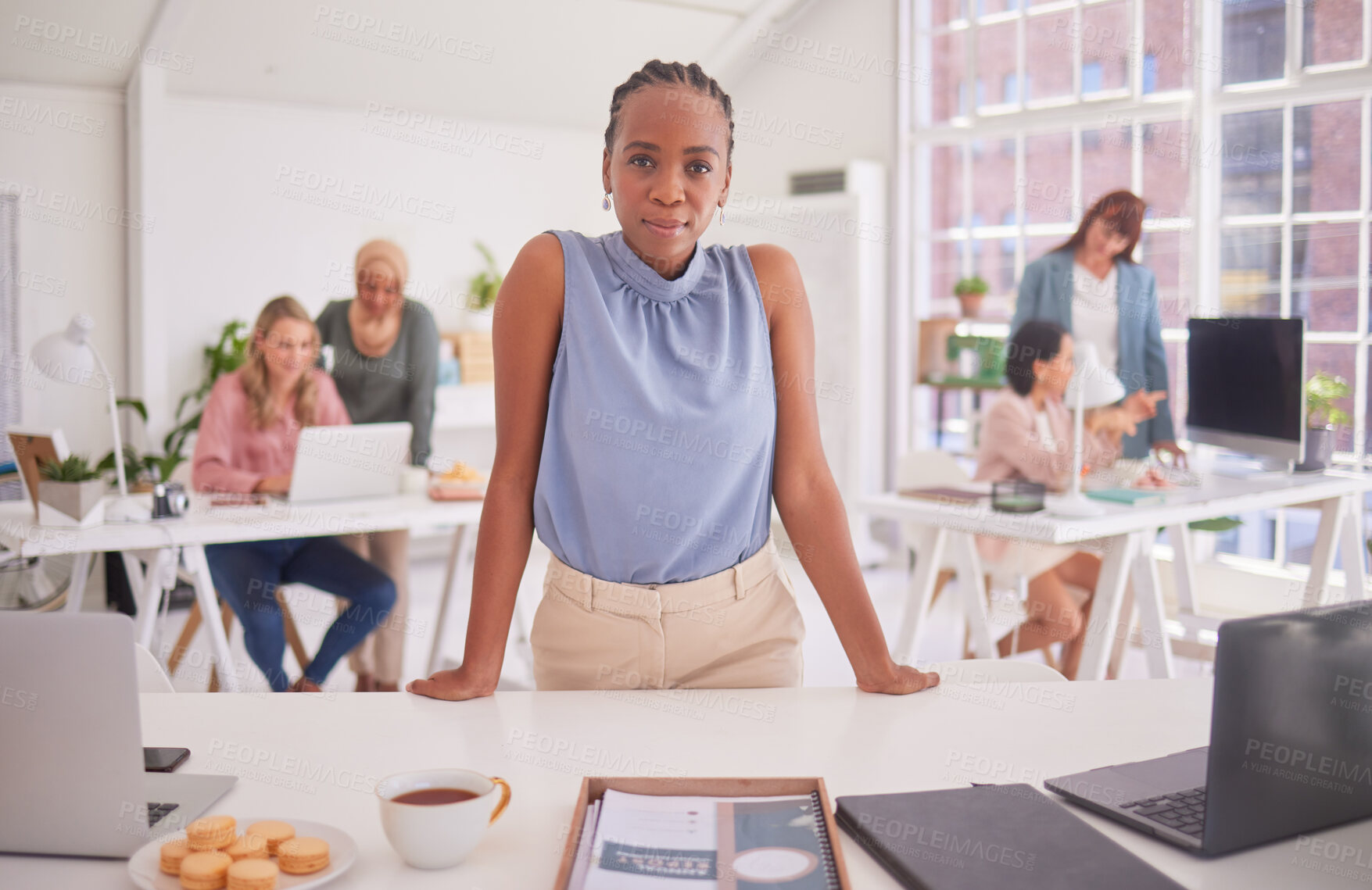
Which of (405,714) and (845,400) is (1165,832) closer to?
(405,714)

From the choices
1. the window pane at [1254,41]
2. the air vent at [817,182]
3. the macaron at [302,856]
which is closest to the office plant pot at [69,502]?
the macaron at [302,856]

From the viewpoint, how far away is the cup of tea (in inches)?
37.8

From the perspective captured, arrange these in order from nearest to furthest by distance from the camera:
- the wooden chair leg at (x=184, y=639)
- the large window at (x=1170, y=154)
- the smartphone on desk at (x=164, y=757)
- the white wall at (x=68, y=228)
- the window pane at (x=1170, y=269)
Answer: the smartphone on desk at (x=164, y=757)
the wooden chair leg at (x=184, y=639)
the large window at (x=1170, y=154)
the white wall at (x=68, y=228)
the window pane at (x=1170, y=269)

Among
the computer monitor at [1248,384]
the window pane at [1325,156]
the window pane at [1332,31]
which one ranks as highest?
the window pane at [1332,31]

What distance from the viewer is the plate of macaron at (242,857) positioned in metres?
0.92

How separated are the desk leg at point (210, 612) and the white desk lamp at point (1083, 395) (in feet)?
7.92

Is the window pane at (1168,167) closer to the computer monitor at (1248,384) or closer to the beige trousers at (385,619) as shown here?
the computer monitor at (1248,384)

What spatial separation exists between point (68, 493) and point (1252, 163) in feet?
15.9

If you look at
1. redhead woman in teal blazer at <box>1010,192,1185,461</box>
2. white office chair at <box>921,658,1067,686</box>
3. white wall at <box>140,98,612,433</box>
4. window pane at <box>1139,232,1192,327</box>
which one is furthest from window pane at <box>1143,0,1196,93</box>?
white office chair at <box>921,658,1067,686</box>

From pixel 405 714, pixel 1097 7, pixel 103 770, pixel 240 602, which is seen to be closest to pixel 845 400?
pixel 1097 7

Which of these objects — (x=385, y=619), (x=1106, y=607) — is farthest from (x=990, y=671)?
(x=385, y=619)

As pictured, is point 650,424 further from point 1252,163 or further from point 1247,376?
point 1252,163

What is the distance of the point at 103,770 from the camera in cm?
100

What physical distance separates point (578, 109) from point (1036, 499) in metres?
4.44
